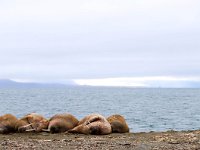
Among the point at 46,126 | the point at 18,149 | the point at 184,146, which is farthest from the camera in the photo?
the point at 46,126

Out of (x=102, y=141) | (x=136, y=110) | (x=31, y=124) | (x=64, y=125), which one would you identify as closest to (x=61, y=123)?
(x=64, y=125)

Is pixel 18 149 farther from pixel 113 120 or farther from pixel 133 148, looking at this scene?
pixel 113 120

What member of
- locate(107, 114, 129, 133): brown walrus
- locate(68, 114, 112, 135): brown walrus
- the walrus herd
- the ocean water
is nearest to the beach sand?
locate(68, 114, 112, 135): brown walrus

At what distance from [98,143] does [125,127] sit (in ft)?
15.6

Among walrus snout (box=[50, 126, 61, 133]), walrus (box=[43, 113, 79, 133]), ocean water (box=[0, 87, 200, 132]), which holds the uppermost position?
walrus (box=[43, 113, 79, 133])

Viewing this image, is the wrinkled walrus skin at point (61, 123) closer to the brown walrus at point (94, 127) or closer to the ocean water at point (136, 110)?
the brown walrus at point (94, 127)

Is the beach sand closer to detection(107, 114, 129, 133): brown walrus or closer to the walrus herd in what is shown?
the walrus herd

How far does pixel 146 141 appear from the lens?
58.0ft

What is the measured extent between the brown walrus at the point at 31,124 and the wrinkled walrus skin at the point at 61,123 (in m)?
0.39

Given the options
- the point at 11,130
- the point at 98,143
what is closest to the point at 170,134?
the point at 98,143

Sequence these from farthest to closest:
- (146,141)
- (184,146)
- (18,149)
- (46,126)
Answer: (46,126) → (146,141) → (184,146) → (18,149)

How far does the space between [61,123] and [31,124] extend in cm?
130

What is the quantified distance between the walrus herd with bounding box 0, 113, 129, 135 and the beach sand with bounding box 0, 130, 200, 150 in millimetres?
547

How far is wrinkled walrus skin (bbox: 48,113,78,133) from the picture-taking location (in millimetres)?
20453
